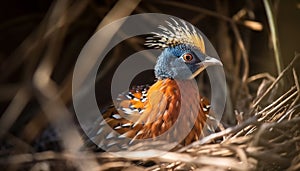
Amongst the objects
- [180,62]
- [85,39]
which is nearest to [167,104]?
[180,62]

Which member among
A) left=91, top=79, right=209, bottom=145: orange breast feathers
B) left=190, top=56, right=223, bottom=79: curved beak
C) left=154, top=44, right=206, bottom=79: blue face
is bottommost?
left=91, top=79, right=209, bottom=145: orange breast feathers

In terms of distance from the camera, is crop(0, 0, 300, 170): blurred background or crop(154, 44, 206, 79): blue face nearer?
crop(154, 44, 206, 79): blue face

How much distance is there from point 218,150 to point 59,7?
1053 millimetres

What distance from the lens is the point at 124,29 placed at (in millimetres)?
3223

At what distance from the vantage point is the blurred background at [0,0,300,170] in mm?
2777

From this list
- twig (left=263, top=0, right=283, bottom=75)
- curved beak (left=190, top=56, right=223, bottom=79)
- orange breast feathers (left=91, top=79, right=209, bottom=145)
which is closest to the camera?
orange breast feathers (left=91, top=79, right=209, bottom=145)

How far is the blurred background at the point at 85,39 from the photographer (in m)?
2.78

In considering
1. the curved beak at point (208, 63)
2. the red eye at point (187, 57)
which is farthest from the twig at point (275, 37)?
the red eye at point (187, 57)

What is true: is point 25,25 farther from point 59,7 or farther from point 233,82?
point 233,82

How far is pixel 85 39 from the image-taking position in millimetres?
3572

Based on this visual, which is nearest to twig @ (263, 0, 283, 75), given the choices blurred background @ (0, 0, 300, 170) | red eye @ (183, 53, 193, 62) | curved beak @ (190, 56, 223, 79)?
blurred background @ (0, 0, 300, 170)

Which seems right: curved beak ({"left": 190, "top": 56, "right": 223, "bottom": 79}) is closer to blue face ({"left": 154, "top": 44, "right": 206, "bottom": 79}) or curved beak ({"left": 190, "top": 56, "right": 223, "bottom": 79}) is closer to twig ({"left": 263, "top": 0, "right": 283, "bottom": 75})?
blue face ({"left": 154, "top": 44, "right": 206, "bottom": 79})

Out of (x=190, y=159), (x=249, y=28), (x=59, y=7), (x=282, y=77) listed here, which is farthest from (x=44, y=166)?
(x=249, y=28)

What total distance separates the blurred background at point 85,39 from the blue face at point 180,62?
0.31m
